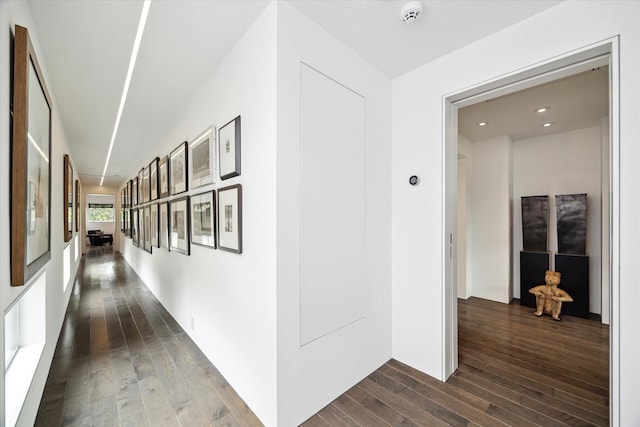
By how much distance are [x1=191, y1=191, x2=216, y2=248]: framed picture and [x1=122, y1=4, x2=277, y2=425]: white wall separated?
0.34ft

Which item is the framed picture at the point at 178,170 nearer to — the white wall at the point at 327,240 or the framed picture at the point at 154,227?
the framed picture at the point at 154,227

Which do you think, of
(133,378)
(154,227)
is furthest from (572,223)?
(154,227)

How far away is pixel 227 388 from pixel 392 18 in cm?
291

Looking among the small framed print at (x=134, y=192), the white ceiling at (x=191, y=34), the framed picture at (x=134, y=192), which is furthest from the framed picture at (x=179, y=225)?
the framed picture at (x=134, y=192)

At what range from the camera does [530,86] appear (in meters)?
1.90

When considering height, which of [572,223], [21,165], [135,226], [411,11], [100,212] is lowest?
[135,226]

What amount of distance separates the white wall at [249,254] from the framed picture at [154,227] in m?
1.82

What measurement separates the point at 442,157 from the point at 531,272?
10.5ft

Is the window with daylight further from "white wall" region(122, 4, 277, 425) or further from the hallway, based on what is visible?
"white wall" region(122, 4, 277, 425)

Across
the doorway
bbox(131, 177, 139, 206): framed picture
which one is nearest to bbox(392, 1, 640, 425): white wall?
the doorway

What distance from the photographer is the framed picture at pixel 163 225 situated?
11.4 ft

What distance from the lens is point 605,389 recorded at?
2.00 metres

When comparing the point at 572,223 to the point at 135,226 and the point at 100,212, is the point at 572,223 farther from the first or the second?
the point at 100,212
